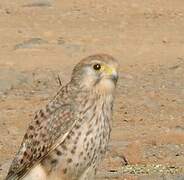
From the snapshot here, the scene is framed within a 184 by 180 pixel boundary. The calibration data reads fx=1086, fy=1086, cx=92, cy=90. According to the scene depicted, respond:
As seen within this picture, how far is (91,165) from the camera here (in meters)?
8.78

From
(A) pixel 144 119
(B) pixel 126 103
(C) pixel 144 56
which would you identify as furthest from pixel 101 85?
(C) pixel 144 56

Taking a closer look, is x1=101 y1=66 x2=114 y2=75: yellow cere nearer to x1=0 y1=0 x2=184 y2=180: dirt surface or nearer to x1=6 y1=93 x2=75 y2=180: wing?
x1=6 y1=93 x2=75 y2=180: wing

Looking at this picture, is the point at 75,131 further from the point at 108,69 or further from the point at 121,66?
the point at 121,66

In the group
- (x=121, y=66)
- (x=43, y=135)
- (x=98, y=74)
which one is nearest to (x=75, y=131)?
(x=43, y=135)

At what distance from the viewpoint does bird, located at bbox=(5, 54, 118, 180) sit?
28.6 feet

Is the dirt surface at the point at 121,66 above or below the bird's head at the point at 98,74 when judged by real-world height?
below

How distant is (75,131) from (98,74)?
501 mm

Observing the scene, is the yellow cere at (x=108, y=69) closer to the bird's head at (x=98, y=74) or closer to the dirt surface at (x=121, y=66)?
the bird's head at (x=98, y=74)

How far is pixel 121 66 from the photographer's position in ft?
56.4

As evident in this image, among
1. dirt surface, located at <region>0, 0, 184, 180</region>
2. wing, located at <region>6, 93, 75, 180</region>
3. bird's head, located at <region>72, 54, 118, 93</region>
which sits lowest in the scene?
dirt surface, located at <region>0, 0, 184, 180</region>

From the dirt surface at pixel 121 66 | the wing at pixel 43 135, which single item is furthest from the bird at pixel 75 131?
the dirt surface at pixel 121 66

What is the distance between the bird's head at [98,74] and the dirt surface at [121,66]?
1377 millimetres

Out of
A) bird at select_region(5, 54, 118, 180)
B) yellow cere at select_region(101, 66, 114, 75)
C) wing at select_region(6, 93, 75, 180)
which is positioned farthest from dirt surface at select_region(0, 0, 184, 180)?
yellow cere at select_region(101, 66, 114, 75)

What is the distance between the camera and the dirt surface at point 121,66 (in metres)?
11.2
